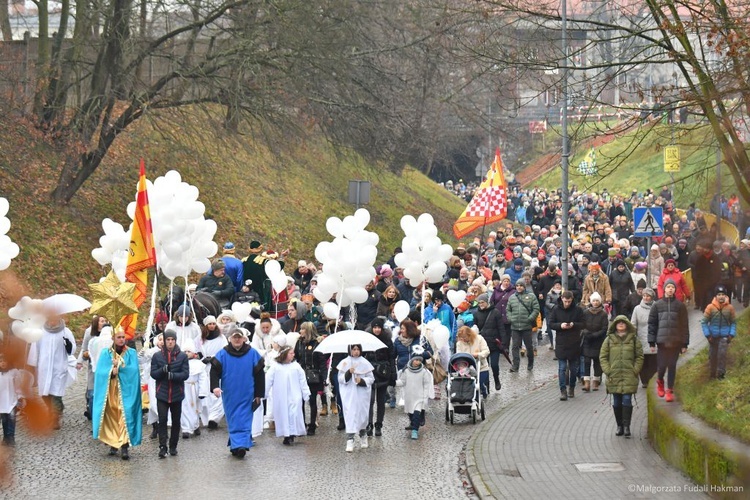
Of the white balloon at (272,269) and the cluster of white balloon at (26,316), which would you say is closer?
the cluster of white balloon at (26,316)

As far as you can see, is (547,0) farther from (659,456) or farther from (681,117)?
(659,456)

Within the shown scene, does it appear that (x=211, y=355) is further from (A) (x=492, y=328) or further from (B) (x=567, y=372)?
(B) (x=567, y=372)

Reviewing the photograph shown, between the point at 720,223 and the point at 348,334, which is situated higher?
the point at 720,223

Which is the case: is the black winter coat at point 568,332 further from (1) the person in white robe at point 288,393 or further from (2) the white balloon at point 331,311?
(1) the person in white robe at point 288,393

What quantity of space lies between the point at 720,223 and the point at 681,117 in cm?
936

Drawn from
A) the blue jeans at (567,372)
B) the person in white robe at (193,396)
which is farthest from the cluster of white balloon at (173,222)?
the blue jeans at (567,372)

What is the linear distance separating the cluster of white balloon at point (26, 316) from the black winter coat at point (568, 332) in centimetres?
1531

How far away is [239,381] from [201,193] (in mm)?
22873

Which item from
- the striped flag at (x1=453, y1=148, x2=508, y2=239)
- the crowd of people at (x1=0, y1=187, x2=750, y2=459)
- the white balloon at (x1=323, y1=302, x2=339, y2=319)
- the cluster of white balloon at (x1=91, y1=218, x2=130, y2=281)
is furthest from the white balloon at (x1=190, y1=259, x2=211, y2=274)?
the striped flag at (x1=453, y1=148, x2=508, y2=239)

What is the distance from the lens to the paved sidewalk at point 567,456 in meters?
11.5

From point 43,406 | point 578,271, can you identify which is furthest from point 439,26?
point 43,406

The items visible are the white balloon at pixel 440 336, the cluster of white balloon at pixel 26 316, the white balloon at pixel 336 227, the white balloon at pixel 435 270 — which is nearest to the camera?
the cluster of white balloon at pixel 26 316

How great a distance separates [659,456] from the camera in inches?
516

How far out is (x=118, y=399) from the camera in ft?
46.0
